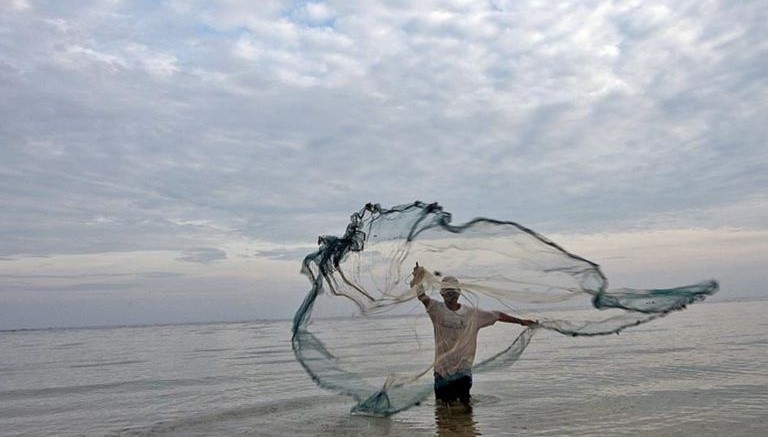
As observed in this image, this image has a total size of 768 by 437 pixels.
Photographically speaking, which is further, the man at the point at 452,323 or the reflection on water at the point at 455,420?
the man at the point at 452,323

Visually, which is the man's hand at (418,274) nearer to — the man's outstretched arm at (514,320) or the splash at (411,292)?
the splash at (411,292)

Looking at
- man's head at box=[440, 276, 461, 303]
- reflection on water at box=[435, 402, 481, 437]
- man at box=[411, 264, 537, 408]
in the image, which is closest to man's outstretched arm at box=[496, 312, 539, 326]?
man at box=[411, 264, 537, 408]

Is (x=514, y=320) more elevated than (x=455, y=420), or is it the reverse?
(x=514, y=320)

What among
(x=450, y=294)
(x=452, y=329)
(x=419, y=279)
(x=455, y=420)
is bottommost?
(x=455, y=420)

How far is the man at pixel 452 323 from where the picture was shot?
8.58 m

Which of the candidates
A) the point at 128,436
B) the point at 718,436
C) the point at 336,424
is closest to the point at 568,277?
the point at 718,436

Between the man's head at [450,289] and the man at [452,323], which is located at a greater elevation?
the man's head at [450,289]

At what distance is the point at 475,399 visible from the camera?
11.0 m

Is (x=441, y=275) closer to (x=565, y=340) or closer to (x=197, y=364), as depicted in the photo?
(x=197, y=364)

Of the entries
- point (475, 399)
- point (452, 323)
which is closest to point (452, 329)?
point (452, 323)

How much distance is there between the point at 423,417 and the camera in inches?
369

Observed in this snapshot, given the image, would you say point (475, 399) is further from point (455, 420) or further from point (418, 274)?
point (418, 274)

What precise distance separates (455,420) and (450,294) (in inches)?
73.9

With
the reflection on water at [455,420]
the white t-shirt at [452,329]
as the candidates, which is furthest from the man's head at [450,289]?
the reflection on water at [455,420]
